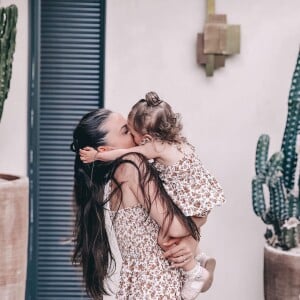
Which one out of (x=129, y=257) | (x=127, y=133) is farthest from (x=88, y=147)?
(x=129, y=257)

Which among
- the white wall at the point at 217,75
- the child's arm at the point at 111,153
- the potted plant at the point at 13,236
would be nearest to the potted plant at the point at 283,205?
the white wall at the point at 217,75

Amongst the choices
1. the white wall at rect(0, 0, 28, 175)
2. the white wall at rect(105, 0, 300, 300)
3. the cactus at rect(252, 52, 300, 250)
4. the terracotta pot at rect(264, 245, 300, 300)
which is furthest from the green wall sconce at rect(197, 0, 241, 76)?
Answer: the terracotta pot at rect(264, 245, 300, 300)

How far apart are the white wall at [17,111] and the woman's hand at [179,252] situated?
230cm

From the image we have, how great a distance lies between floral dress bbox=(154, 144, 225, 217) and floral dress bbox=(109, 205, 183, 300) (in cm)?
16

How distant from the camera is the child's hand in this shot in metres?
4.52

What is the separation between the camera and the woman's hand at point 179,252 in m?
4.52

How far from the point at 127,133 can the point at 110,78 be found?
2051 mm

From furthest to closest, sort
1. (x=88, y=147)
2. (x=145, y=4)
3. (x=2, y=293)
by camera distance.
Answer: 1. (x=145, y=4)
2. (x=2, y=293)
3. (x=88, y=147)

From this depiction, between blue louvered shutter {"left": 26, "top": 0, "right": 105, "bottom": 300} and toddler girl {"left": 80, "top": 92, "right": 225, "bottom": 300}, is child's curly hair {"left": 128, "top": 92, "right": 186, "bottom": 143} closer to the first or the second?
toddler girl {"left": 80, "top": 92, "right": 225, "bottom": 300}

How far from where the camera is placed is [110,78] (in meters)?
6.61

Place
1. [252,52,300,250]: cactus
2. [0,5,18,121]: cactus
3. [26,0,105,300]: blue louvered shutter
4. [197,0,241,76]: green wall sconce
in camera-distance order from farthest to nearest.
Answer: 1. [26,0,105,300]: blue louvered shutter
2. [197,0,241,76]: green wall sconce
3. [252,52,300,250]: cactus
4. [0,5,18,121]: cactus

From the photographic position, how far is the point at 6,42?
20.0ft

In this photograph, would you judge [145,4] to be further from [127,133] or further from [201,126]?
[127,133]

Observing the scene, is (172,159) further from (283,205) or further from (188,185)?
(283,205)
